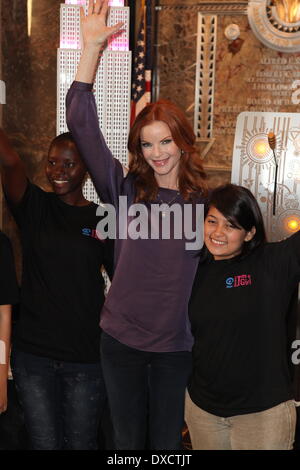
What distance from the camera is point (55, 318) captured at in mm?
2021

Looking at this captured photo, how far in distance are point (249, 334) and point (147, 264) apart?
428 millimetres

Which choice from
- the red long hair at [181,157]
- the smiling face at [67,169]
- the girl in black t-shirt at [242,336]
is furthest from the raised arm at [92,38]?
the girl in black t-shirt at [242,336]

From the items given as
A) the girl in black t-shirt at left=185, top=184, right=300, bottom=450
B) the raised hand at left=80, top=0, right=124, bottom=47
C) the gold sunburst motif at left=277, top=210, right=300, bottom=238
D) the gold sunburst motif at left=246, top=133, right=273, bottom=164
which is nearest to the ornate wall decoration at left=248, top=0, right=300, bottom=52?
the gold sunburst motif at left=246, top=133, right=273, bottom=164

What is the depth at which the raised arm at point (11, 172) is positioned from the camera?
1984 millimetres

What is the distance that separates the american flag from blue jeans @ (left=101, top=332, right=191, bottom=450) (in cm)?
171

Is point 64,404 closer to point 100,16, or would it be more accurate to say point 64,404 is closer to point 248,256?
point 248,256

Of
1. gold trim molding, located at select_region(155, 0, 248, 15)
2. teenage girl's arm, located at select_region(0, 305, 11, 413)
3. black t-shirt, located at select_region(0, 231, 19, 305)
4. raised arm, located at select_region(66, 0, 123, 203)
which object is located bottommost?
teenage girl's arm, located at select_region(0, 305, 11, 413)

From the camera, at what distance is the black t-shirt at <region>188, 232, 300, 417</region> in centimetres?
172

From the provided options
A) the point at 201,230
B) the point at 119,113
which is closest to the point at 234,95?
the point at 119,113

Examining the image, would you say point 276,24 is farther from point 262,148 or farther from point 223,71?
point 262,148

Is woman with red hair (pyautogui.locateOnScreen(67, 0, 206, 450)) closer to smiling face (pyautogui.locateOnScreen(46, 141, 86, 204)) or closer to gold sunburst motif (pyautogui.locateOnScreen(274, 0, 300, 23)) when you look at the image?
smiling face (pyautogui.locateOnScreen(46, 141, 86, 204))

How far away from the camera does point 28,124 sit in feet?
11.4

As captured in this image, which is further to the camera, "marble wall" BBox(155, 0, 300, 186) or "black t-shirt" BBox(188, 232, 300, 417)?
"marble wall" BBox(155, 0, 300, 186)

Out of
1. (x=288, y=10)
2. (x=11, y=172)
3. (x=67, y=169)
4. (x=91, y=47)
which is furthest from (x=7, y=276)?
(x=288, y=10)
